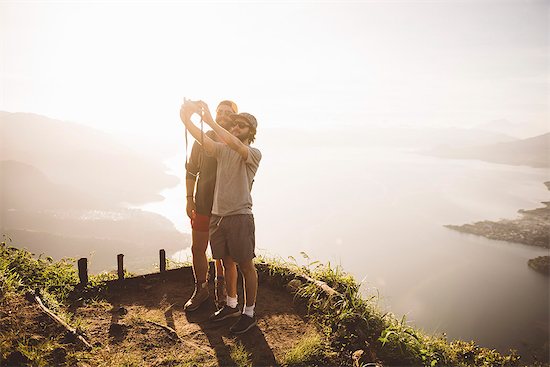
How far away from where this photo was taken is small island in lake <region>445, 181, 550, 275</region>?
120188 millimetres

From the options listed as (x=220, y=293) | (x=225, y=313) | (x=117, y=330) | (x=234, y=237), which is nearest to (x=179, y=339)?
(x=225, y=313)

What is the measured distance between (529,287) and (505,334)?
85.1 ft

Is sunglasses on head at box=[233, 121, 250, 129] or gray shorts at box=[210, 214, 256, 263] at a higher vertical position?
sunglasses on head at box=[233, 121, 250, 129]

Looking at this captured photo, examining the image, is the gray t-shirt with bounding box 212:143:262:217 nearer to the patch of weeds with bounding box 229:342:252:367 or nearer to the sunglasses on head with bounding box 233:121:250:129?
the sunglasses on head with bounding box 233:121:250:129

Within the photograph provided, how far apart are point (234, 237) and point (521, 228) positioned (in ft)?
532

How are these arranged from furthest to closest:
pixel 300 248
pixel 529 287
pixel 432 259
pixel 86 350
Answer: pixel 300 248, pixel 432 259, pixel 529 287, pixel 86 350

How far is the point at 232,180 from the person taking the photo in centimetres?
374

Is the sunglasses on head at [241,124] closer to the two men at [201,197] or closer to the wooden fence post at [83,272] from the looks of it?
the two men at [201,197]

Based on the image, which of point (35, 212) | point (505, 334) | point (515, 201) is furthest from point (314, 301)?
point (515, 201)

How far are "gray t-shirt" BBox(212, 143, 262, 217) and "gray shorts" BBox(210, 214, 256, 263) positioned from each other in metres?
0.09

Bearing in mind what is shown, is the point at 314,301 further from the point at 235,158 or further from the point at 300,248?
the point at 300,248

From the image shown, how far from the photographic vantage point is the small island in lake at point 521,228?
120 metres

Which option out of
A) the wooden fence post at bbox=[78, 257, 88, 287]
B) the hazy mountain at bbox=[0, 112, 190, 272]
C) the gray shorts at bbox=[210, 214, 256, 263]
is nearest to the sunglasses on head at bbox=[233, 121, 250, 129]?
the gray shorts at bbox=[210, 214, 256, 263]

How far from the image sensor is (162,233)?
124375 mm
